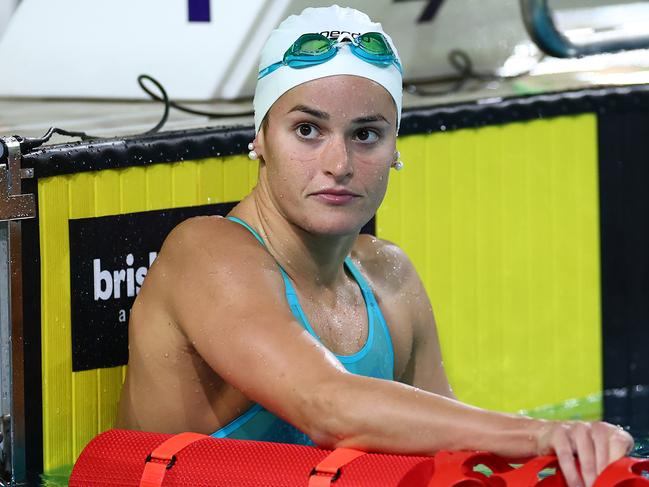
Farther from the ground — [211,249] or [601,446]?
[211,249]

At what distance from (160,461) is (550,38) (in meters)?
2.63

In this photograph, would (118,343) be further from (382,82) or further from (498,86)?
(498,86)

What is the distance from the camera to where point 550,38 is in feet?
15.5

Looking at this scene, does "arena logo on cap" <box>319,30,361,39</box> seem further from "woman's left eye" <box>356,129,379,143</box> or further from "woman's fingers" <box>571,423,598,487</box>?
"woman's fingers" <box>571,423,598,487</box>

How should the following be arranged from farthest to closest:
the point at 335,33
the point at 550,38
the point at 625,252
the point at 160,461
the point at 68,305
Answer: the point at 550,38
the point at 625,252
the point at 68,305
the point at 335,33
the point at 160,461

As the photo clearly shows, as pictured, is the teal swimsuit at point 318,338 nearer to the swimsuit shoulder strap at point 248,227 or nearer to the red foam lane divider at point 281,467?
the swimsuit shoulder strap at point 248,227

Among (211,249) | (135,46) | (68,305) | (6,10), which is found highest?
(6,10)

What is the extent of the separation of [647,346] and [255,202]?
1.92 metres

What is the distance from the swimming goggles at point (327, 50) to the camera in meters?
2.77

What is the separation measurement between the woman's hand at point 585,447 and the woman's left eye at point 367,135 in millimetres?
719

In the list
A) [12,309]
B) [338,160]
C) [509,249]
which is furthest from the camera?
[509,249]

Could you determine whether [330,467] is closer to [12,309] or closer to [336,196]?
[336,196]

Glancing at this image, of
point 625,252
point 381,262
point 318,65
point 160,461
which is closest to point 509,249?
point 625,252

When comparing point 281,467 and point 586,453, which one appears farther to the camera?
point 281,467
